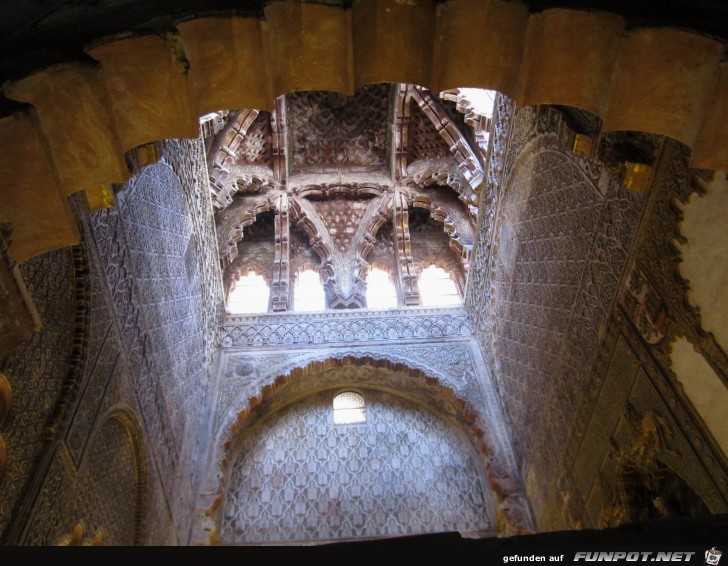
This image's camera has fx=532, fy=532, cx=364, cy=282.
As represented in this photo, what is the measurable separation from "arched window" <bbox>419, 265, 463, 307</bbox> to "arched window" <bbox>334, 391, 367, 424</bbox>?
1558 millimetres

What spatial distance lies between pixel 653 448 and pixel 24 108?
3.69m

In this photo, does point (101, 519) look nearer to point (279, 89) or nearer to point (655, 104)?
point (279, 89)

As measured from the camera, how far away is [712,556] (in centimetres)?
124

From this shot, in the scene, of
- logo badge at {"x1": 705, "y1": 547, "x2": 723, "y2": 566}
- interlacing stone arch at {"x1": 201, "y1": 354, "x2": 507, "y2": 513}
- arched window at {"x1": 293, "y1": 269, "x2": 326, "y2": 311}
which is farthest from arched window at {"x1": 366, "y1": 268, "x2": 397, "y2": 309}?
logo badge at {"x1": 705, "y1": 547, "x2": 723, "y2": 566}

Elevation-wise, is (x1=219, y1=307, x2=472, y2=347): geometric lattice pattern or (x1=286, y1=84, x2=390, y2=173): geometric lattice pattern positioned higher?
(x1=286, y1=84, x2=390, y2=173): geometric lattice pattern

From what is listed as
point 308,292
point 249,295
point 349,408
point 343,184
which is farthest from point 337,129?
point 349,408

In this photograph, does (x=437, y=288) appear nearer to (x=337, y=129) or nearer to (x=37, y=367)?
(x=337, y=129)

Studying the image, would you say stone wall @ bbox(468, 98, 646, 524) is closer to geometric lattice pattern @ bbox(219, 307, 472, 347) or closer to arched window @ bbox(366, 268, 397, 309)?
geometric lattice pattern @ bbox(219, 307, 472, 347)

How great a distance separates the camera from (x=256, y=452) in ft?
20.4

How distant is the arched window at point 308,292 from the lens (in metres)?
7.26

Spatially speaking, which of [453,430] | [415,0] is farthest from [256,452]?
[415,0]

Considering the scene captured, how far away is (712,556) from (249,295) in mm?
6618

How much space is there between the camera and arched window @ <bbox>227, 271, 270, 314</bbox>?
7.19m

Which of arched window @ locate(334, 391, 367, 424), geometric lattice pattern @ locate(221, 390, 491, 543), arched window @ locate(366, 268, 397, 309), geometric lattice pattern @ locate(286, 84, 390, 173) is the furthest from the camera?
geometric lattice pattern @ locate(286, 84, 390, 173)
